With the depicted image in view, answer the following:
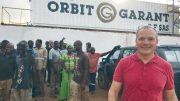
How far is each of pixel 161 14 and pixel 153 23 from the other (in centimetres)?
81

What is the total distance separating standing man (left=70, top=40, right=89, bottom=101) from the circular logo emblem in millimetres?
11620

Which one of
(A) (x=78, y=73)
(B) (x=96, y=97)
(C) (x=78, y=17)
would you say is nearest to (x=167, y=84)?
(A) (x=78, y=73)

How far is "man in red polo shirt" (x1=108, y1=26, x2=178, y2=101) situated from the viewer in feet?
10.1

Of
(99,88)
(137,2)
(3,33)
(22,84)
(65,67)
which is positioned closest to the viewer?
(22,84)

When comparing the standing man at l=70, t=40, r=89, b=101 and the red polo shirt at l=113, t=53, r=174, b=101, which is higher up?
the red polo shirt at l=113, t=53, r=174, b=101

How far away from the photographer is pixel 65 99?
8.62 m

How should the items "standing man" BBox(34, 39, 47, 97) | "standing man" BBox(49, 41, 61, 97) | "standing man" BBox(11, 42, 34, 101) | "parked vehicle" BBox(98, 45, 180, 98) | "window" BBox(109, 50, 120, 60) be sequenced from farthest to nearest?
"window" BBox(109, 50, 120, 60) → "standing man" BBox(49, 41, 61, 97) → "standing man" BBox(34, 39, 47, 97) → "parked vehicle" BBox(98, 45, 180, 98) → "standing man" BBox(11, 42, 34, 101)

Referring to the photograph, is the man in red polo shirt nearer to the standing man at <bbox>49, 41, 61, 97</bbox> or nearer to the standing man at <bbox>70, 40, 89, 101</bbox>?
the standing man at <bbox>70, 40, 89, 101</bbox>

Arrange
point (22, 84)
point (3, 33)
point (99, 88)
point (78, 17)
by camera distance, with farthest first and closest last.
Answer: point (78, 17)
point (3, 33)
point (99, 88)
point (22, 84)

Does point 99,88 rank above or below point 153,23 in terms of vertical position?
below

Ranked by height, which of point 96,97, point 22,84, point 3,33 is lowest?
point 96,97

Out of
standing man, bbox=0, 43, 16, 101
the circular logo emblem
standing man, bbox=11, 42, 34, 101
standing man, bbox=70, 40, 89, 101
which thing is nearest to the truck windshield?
standing man, bbox=70, 40, 89, 101

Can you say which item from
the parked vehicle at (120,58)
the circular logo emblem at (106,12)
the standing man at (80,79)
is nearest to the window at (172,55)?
the parked vehicle at (120,58)

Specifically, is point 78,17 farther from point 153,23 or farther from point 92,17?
point 153,23
